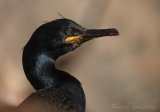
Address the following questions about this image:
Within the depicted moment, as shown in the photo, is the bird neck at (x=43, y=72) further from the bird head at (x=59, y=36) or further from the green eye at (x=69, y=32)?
the green eye at (x=69, y=32)

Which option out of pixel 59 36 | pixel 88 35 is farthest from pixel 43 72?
pixel 88 35

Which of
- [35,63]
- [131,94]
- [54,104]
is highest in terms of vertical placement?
[35,63]

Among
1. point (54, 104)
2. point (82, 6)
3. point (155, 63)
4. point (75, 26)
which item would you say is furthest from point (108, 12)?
point (54, 104)

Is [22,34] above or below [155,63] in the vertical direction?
above

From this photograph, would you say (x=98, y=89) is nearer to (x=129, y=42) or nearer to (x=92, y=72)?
(x=92, y=72)

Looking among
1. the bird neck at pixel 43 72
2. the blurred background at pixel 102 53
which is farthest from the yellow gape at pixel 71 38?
the blurred background at pixel 102 53

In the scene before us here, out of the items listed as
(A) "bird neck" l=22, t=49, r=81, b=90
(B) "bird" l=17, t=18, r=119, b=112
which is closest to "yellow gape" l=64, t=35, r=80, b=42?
(B) "bird" l=17, t=18, r=119, b=112

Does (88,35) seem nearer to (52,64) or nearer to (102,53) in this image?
(52,64)
